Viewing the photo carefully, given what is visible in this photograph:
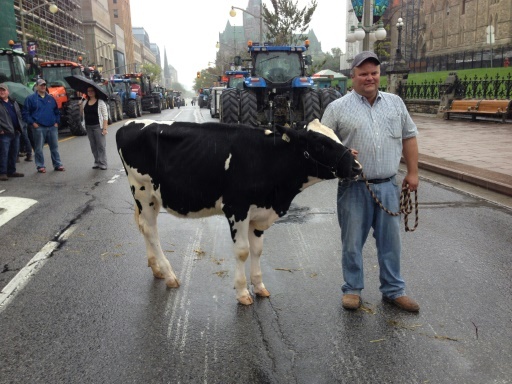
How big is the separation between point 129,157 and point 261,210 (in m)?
1.36

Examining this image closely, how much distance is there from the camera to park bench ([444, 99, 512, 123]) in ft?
61.0

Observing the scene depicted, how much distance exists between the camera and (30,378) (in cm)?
292

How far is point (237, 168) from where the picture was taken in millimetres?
3645

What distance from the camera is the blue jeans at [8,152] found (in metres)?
9.65

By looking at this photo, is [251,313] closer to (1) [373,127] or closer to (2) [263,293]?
(2) [263,293]

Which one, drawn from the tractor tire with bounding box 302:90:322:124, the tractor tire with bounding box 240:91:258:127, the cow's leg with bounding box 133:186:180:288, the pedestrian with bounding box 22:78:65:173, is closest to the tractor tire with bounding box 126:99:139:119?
the tractor tire with bounding box 240:91:258:127

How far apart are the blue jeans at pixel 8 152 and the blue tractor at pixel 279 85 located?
6.22 m

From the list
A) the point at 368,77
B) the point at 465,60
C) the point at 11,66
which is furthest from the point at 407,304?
the point at 465,60

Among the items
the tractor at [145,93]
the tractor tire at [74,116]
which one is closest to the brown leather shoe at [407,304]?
the tractor tire at [74,116]

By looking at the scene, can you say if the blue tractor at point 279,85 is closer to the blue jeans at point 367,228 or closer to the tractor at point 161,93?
the blue jeans at point 367,228

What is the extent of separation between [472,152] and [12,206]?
10526 millimetres

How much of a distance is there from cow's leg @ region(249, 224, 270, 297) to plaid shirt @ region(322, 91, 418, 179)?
107cm

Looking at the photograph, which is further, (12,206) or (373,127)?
(12,206)

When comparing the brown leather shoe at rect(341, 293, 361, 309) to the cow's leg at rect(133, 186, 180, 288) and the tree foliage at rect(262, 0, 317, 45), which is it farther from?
the tree foliage at rect(262, 0, 317, 45)
